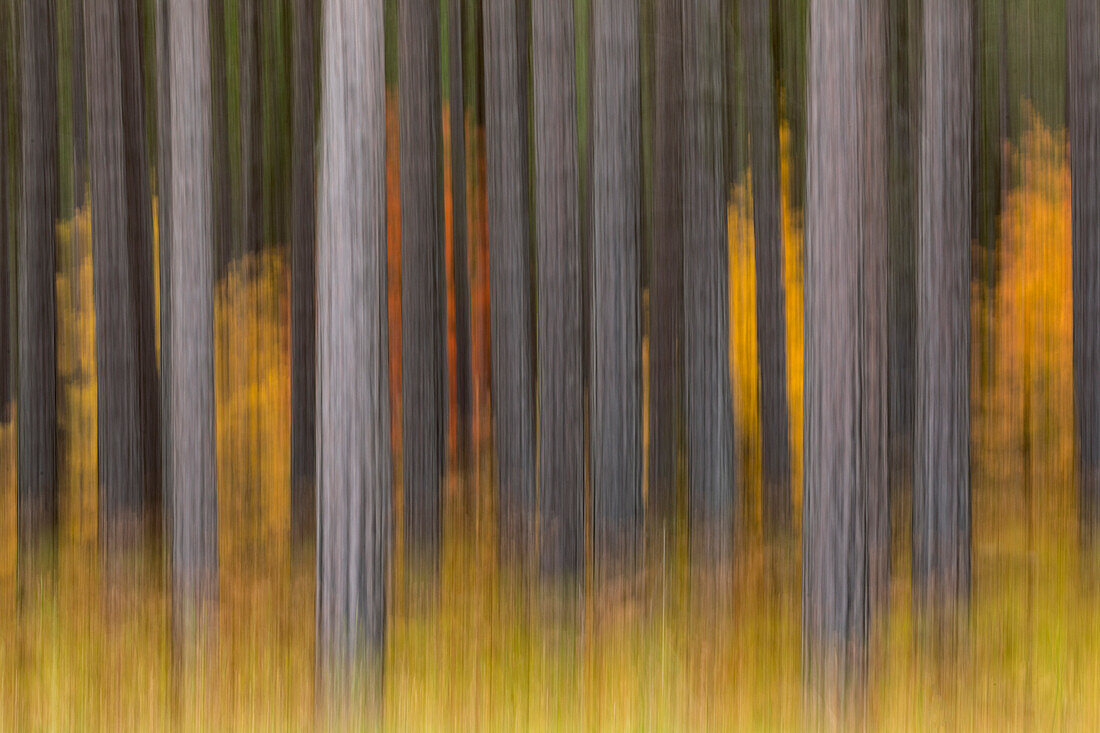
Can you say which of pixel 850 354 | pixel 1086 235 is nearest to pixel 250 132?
pixel 850 354

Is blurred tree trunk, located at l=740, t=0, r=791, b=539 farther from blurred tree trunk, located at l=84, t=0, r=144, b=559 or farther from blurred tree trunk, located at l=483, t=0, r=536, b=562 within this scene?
blurred tree trunk, located at l=84, t=0, r=144, b=559

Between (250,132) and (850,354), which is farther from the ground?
(250,132)

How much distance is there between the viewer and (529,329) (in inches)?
25.5

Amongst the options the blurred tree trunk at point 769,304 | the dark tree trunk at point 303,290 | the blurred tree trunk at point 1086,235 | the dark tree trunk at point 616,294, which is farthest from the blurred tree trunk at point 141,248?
the blurred tree trunk at point 1086,235

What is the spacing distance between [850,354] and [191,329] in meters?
0.52

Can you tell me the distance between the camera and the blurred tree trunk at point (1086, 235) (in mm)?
622

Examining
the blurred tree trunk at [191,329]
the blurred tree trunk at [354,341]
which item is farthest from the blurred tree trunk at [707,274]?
the blurred tree trunk at [191,329]

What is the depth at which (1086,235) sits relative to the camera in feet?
2.06

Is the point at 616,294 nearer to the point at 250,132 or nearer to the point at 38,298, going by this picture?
the point at 250,132

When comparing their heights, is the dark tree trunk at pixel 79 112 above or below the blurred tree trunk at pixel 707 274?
above

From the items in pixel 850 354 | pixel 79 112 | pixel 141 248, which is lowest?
pixel 850 354

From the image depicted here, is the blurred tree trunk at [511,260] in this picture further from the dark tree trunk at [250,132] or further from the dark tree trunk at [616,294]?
the dark tree trunk at [250,132]

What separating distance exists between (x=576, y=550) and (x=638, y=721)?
0.47 ft

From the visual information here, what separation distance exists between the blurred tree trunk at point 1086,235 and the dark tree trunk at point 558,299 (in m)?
0.38
